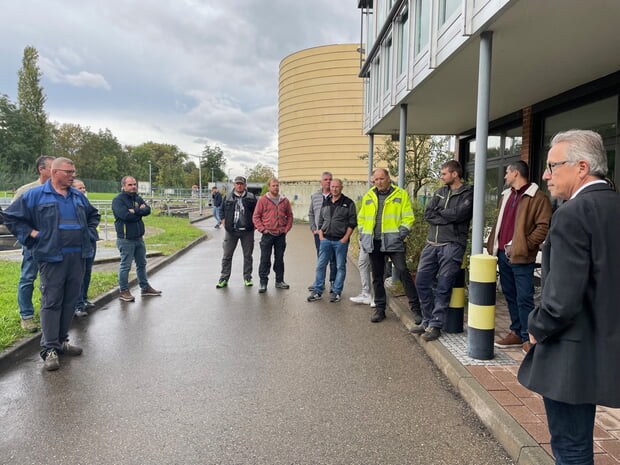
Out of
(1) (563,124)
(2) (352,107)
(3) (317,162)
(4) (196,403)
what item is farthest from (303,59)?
(4) (196,403)

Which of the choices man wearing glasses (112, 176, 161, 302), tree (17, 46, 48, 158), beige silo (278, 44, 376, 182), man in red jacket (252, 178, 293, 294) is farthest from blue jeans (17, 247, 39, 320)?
tree (17, 46, 48, 158)

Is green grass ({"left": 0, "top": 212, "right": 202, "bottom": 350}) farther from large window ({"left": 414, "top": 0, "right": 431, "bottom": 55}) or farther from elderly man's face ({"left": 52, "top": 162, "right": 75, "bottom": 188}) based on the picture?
large window ({"left": 414, "top": 0, "right": 431, "bottom": 55})

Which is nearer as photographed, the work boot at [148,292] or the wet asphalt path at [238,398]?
the wet asphalt path at [238,398]

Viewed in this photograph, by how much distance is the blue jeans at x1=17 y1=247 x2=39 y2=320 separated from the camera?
5332 millimetres

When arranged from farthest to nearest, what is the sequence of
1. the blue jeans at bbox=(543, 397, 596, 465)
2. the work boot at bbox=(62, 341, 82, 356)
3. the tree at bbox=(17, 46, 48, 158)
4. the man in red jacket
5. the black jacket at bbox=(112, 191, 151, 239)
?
the tree at bbox=(17, 46, 48, 158) < the man in red jacket < the black jacket at bbox=(112, 191, 151, 239) < the work boot at bbox=(62, 341, 82, 356) < the blue jeans at bbox=(543, 397, 596, 465)

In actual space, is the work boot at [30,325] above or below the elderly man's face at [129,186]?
below

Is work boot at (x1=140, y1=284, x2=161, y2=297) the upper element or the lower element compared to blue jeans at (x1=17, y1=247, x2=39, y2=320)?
lower

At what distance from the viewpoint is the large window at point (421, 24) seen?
7.00 meters

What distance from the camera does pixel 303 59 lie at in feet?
118

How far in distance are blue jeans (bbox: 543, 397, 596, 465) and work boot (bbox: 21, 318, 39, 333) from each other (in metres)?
5.37

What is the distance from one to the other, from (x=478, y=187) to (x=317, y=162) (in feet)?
101

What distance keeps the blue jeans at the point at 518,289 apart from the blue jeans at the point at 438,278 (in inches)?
18.1

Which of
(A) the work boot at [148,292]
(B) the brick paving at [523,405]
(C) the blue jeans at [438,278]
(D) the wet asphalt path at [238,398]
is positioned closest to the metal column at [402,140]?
(D) the wet asphalt path at [238,398]

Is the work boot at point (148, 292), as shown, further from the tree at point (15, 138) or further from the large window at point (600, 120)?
the tree at point (15, 138)
